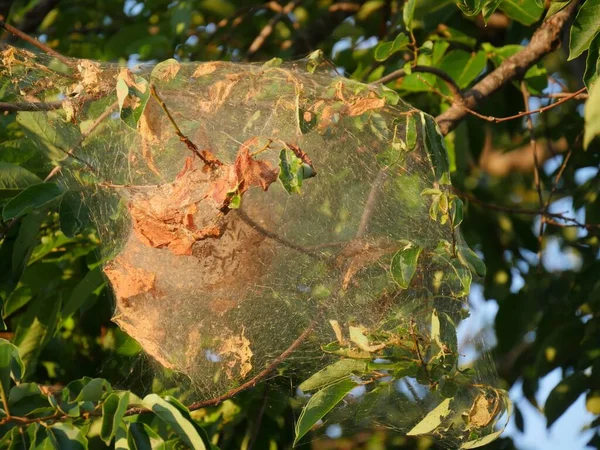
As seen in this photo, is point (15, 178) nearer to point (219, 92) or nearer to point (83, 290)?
point (83, 290)

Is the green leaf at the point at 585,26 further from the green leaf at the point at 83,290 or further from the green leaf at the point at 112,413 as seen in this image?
the green leaf at the point at 83,290

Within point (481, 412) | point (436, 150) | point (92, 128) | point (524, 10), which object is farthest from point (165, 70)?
point (524, 10)

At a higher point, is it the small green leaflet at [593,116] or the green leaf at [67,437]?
the small green leaflet at [593,116]

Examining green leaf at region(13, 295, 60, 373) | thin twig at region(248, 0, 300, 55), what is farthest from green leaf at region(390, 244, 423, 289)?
thin twig at region(248, 0, 300, 55)

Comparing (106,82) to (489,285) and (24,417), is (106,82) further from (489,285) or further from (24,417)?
(489,285)

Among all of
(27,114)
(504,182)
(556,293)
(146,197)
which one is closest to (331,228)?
(146,197)

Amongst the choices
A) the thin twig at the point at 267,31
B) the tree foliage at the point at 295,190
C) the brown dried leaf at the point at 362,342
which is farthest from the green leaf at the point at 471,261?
the thin twig at the point at 267,31

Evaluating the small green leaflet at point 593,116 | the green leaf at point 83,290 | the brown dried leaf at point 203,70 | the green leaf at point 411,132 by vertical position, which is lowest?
the green leaf at point 83,290

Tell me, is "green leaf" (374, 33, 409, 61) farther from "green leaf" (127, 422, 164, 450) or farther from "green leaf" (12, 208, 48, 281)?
"green leaf" (127, 422, 164, 450)
